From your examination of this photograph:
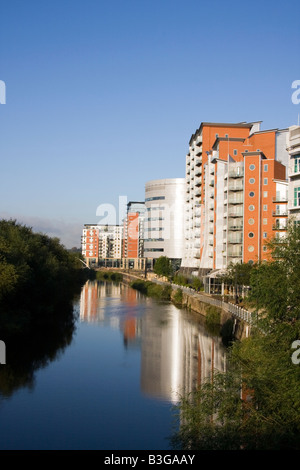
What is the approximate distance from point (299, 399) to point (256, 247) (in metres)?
39.6

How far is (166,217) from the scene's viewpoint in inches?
4013

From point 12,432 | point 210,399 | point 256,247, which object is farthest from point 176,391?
point 256,247

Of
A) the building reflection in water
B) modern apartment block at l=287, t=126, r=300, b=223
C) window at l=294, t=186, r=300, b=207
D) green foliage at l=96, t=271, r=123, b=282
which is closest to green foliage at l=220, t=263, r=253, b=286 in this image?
the building reflection in water

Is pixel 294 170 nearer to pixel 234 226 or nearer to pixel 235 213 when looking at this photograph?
pixel 235 213

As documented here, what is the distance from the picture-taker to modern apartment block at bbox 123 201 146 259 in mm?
Answer: 167375

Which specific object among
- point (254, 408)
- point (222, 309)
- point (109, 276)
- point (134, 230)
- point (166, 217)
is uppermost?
point (134, 230)

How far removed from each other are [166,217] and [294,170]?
7377 centimetres

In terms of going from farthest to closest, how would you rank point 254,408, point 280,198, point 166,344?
point 280,198 → point 166,344 → point 254,408

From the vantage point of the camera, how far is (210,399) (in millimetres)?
13289

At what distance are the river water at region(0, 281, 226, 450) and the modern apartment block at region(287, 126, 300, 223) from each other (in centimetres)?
957

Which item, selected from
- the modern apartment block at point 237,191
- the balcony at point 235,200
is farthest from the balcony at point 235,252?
the balcony at point 235,200

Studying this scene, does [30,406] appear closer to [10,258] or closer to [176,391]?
[176,391]

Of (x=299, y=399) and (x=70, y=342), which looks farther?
(x=70, y=342)

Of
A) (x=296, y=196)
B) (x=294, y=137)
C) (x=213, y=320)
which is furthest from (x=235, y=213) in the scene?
(x=294, y=137)
